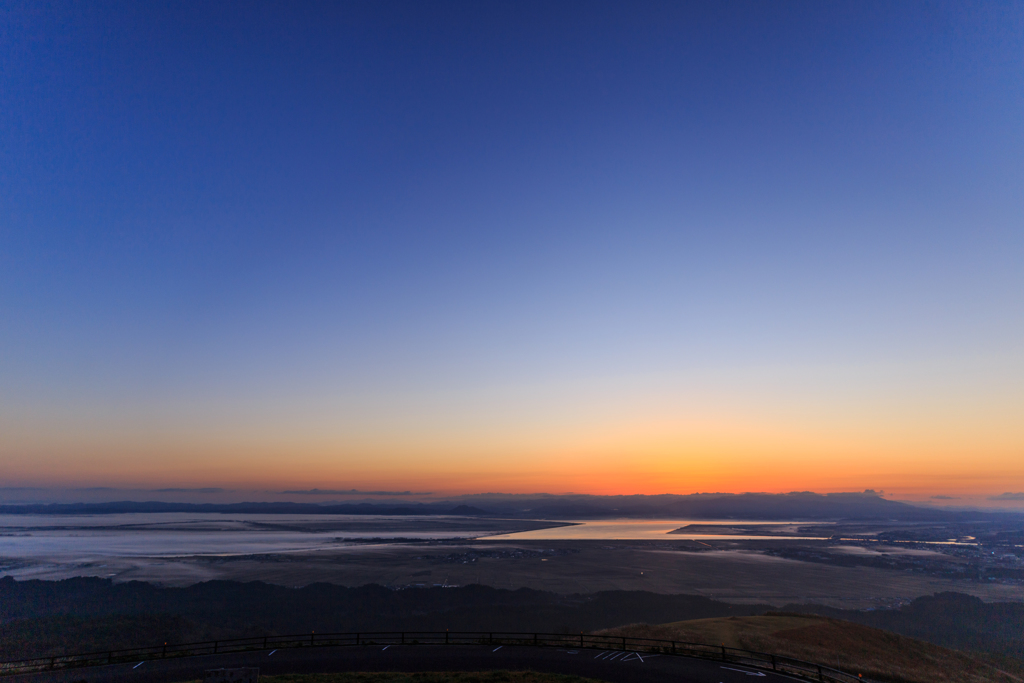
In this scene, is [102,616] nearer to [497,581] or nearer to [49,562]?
[497,581]

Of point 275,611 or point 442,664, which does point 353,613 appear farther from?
point 442,664

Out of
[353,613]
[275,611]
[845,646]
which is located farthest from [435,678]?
[275,611]

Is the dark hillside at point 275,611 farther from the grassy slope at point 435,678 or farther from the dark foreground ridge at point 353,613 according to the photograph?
the grassy slope at point 435,678

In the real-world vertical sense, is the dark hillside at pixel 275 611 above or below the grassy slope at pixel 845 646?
below

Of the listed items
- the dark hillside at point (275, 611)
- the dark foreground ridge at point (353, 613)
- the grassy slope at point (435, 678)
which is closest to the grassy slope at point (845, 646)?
the grassy slope at point (435, 678)

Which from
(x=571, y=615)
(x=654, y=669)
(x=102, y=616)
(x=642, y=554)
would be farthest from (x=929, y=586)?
(x=102, y=616)

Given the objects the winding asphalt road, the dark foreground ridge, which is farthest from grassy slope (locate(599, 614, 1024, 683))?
the dark foreground ridge
